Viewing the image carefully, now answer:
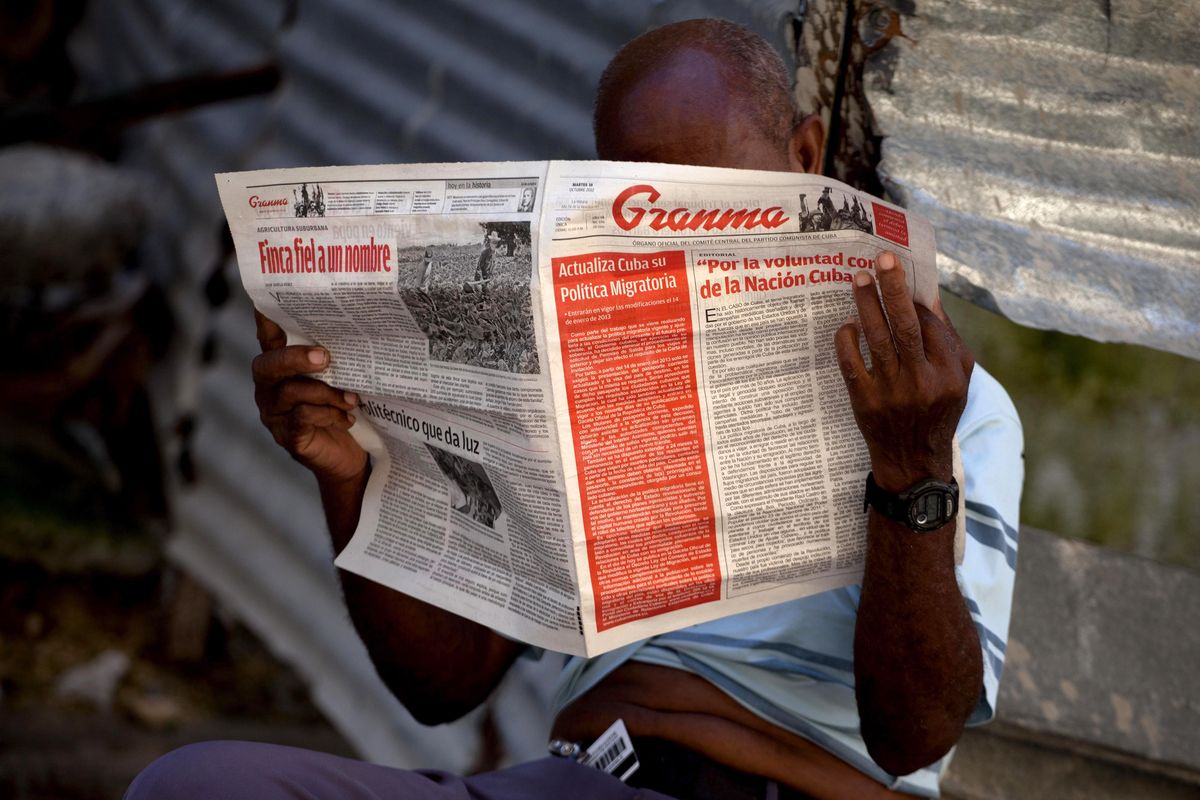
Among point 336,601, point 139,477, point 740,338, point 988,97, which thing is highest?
point 988,97

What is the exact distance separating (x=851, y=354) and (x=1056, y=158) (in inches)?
27.1

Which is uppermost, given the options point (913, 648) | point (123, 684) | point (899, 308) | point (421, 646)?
point (899, 308)

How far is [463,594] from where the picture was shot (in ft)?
4.26

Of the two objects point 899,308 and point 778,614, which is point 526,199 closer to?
point 899,308

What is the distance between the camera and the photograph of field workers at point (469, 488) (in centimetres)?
125

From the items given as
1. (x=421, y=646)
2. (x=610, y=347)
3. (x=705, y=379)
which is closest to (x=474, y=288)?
(x=610, y=347)

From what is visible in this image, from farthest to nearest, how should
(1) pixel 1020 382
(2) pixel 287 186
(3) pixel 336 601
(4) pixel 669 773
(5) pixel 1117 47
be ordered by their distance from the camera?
(3) pixel 336 601 → (1) pixel 1020 382 → (5) pixel 1117 47 → (4) pixel 669 773 → (2) pixel 287 186

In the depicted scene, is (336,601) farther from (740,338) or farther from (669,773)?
(740,338)

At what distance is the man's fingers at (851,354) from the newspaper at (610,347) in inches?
1.9

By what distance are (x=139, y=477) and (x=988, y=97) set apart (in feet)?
7.85

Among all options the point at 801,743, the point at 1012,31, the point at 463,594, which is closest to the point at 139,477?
the point at 463,594

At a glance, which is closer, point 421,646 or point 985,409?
point 985,409

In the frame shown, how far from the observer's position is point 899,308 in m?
1.04

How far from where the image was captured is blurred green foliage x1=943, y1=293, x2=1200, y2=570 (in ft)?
7.38
